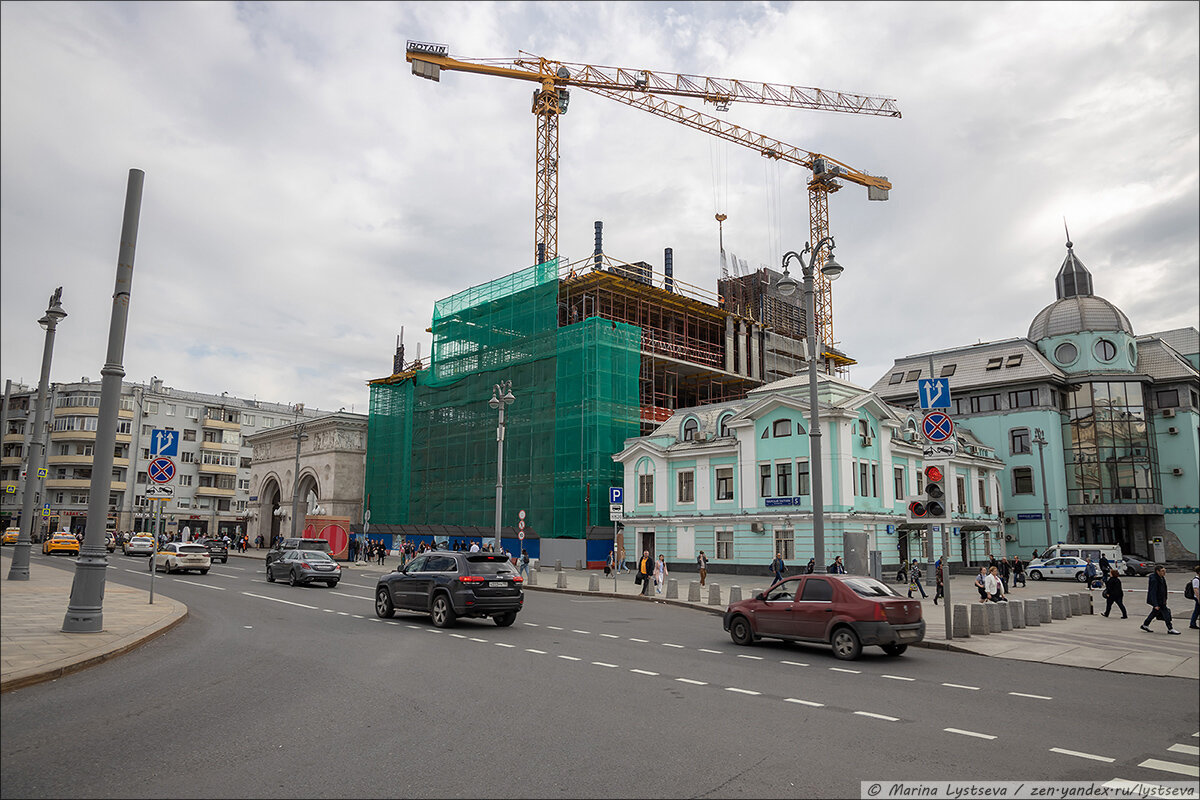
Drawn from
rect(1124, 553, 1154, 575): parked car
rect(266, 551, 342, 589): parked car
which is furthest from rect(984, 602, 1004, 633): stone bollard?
rect(1124, 553, 1154, 575): parked car

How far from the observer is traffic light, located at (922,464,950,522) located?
15.0 m

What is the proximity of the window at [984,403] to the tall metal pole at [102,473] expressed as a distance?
60171 millimetres

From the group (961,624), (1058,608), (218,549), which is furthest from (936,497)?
(218,549)

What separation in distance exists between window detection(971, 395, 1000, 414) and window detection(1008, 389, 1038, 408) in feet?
3.28

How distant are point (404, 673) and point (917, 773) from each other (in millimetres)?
7075

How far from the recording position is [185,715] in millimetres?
7840

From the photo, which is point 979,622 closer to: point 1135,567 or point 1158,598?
point 1158,598

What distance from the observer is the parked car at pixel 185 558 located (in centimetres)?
3416

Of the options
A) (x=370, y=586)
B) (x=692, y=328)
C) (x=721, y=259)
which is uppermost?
(x=721, y=259)

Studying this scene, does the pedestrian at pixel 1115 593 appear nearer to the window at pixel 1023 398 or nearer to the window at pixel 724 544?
the window at pixel 724 544

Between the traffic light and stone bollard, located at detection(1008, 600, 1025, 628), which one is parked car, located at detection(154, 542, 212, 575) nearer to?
the traffic light

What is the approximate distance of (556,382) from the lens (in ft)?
168

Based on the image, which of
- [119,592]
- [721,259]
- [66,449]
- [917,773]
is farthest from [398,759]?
[66,449]

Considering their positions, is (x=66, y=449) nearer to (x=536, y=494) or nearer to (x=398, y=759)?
(x=536, y=494)
